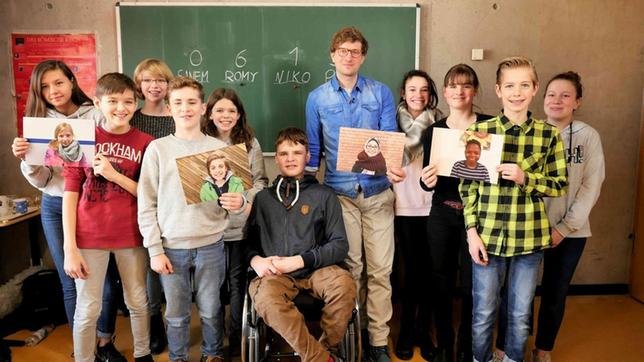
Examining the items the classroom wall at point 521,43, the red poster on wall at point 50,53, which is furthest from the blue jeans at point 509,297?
the red poster on wall at point 50,53

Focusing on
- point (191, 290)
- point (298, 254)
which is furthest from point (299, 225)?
point (191, 290)

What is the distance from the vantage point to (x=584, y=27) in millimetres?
3082

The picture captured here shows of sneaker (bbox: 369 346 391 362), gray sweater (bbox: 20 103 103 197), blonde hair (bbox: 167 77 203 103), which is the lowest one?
sneaker (bbox: 369 346 391 362)

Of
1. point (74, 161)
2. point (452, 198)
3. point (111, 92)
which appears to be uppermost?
point (111, 92)

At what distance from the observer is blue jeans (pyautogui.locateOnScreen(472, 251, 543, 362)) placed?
1.94 metres

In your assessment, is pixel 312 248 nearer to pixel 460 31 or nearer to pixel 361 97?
pixel 361 97

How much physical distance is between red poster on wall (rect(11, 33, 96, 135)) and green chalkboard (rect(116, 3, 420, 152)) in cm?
24

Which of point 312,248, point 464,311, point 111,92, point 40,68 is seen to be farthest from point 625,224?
point 40,68

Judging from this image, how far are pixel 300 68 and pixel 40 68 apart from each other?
1503 millimetres

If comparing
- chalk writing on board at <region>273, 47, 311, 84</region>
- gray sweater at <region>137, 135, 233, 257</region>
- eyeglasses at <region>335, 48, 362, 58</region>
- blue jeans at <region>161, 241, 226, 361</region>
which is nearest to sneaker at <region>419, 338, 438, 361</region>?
blue jeans at <region>161, 241, 226, 361</region>

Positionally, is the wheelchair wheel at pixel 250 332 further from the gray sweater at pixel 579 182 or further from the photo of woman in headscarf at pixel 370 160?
the gray sweater at pixel 579 182

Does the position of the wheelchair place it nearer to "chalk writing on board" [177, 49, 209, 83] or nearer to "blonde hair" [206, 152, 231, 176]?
→ "blonde hair" [206, 152, 231, 176]

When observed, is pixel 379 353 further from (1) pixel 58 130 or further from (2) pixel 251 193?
(1) pixel 58 130

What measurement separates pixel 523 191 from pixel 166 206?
1533mm
